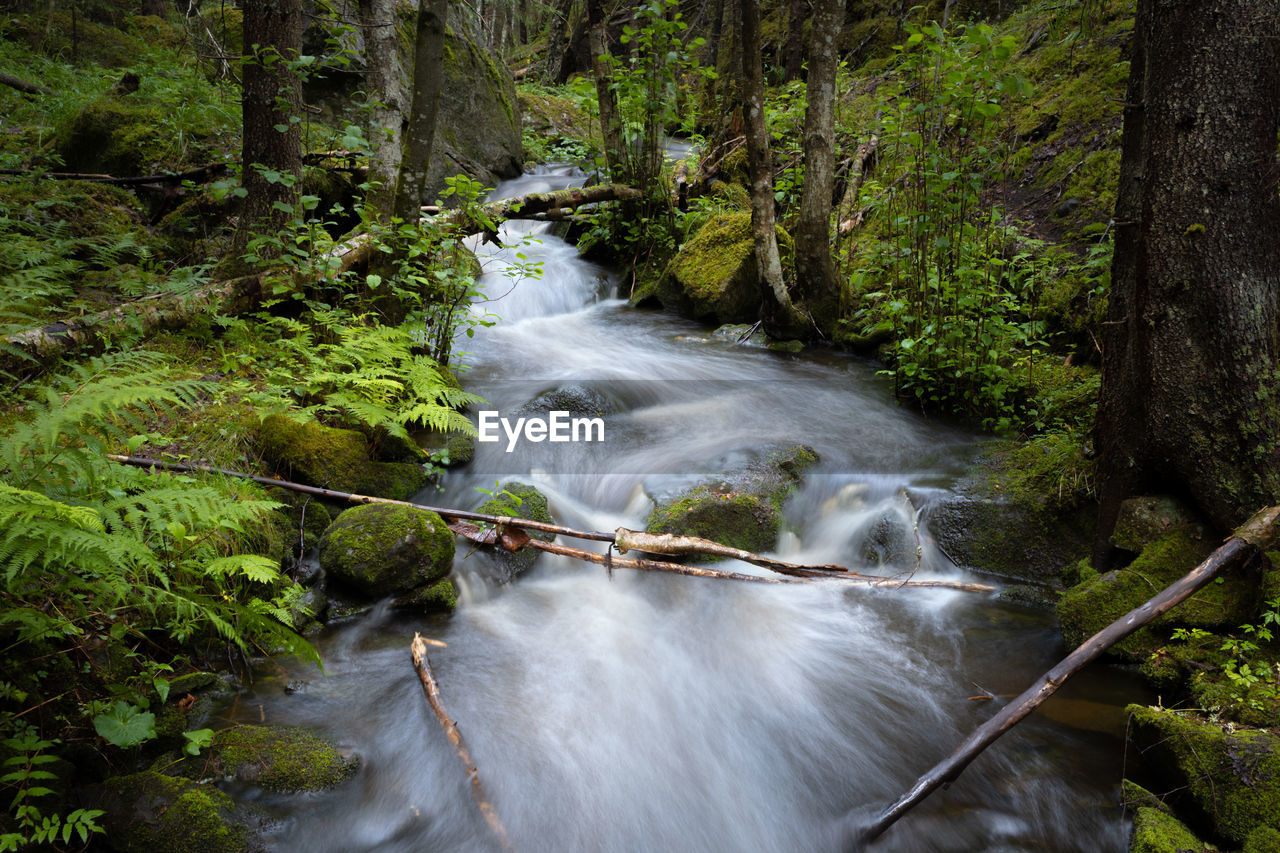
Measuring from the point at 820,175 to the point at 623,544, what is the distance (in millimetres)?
5686

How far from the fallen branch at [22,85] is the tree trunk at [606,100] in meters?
8.80

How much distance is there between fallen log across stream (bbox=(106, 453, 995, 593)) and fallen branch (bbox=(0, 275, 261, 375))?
1.26 m

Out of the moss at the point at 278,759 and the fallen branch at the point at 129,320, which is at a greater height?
the fallen branch at the point at 129,320

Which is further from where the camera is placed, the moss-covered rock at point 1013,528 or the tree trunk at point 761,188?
the tree trunk at point 761,188

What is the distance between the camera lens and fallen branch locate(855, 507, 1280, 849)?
8.84 feet

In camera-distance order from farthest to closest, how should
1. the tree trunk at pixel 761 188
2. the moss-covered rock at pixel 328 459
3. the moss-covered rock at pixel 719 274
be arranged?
the moss-covered rock at pixel 719 274, the tree trunk at pixel 761 188, the moss-covered rock at pixel 328 459

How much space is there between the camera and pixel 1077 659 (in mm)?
2785

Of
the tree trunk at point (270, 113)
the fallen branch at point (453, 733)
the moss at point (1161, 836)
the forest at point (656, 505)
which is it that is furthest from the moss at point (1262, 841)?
Result: the tree trunk at point (270, 113)

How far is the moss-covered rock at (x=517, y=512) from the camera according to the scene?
4.70 metres

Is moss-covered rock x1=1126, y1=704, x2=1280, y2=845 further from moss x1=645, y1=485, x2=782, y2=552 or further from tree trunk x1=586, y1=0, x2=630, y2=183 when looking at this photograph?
tree trunk x1=586, y1=0, x2=630, y2=183

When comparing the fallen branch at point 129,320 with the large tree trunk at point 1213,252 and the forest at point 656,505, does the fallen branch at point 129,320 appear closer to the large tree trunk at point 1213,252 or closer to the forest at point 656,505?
the forest at point 656,505

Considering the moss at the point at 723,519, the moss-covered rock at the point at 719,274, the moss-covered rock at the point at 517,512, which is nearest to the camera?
the moss-covered rock at the point at 517,512

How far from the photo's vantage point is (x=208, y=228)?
729cm

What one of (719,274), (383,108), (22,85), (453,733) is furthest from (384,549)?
(22,85)
